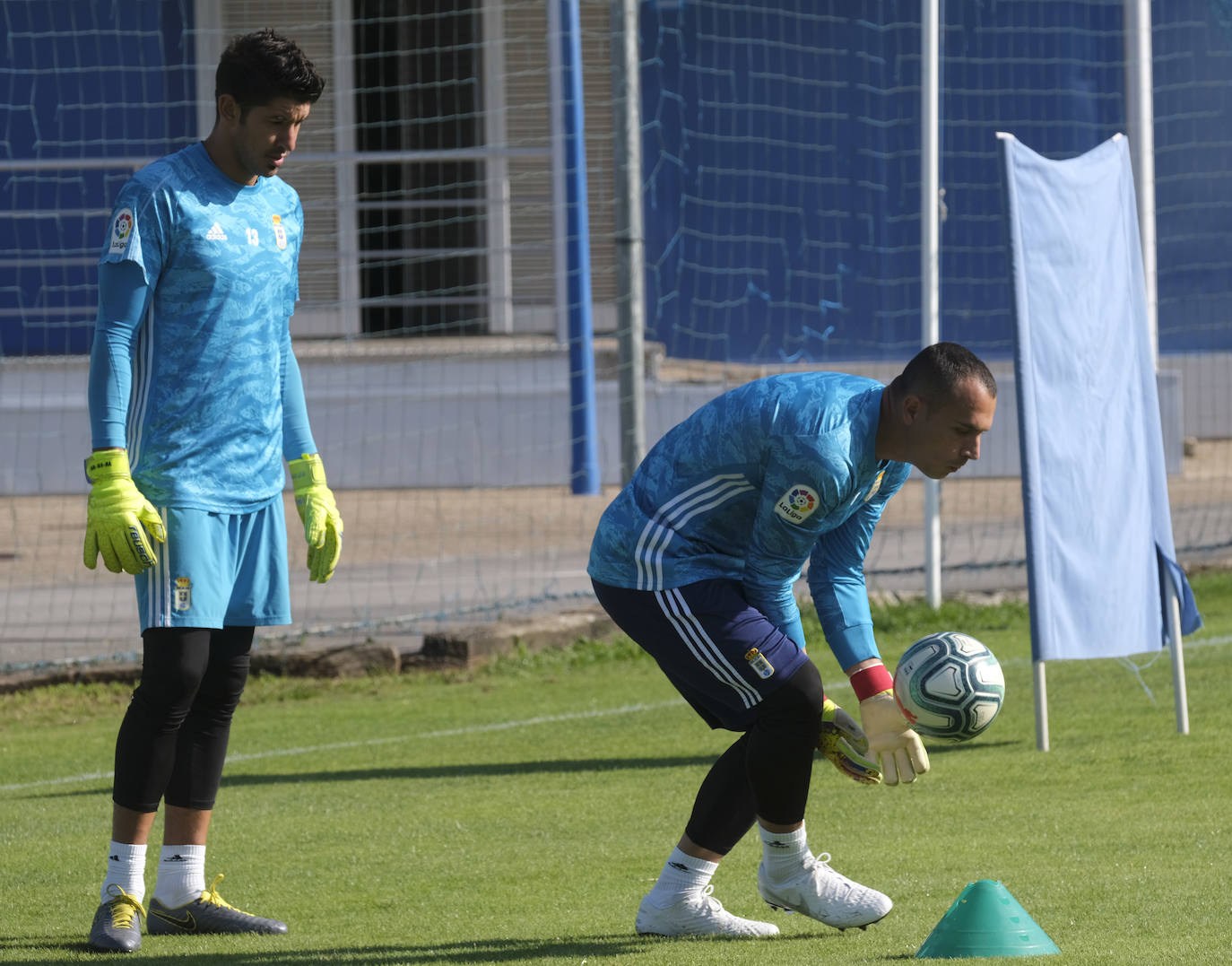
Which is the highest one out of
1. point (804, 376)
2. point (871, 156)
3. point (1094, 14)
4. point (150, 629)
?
point (1094, 14)

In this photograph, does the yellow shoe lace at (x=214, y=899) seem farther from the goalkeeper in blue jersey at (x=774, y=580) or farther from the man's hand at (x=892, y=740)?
the man's hand at (x=892, y=740)

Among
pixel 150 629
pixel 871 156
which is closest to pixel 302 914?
pixel 150 629

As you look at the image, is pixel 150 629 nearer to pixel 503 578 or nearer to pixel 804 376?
pixel 804 376

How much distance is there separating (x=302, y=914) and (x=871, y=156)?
13.4 meters

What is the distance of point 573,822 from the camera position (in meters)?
5.87

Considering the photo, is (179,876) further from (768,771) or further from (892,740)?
(892,740)

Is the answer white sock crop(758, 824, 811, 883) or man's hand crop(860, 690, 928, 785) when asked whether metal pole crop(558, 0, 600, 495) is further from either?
man's hand crop(860, 690, 928, 785)

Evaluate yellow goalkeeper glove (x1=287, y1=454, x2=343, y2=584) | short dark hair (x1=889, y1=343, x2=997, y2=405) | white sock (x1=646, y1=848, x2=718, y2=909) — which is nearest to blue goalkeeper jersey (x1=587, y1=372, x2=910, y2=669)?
short dark hair (x1=889, y1=343, x2=997, y2=405)

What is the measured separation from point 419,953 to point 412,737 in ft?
10.7

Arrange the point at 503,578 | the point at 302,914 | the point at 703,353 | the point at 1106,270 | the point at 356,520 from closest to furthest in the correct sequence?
the point at 302,914 < the point at 1106,270 < the point at 503,578 < the point at 356,520 < the point at 703,353

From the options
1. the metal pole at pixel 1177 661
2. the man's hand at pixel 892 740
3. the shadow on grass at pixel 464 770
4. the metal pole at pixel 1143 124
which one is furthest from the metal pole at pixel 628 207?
the man's hand at pixel 892 740

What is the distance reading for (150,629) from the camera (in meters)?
4.52

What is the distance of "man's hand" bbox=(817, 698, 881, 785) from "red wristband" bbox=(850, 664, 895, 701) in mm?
126

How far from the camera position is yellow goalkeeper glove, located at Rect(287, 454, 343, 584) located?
4.93 metres
